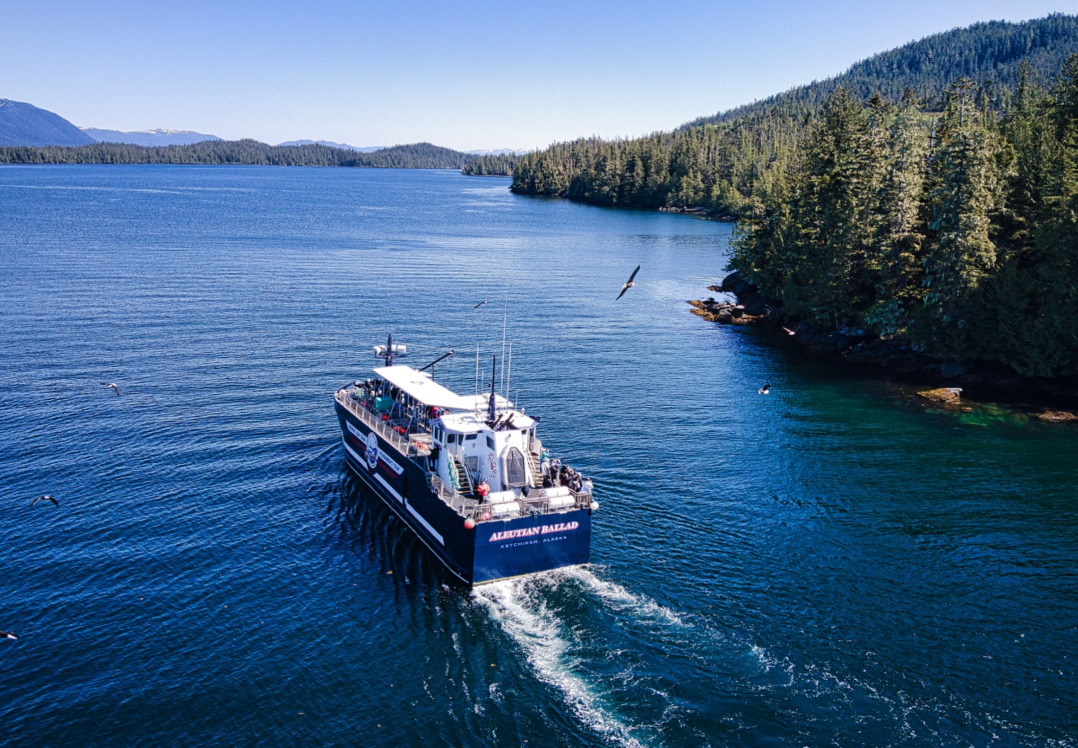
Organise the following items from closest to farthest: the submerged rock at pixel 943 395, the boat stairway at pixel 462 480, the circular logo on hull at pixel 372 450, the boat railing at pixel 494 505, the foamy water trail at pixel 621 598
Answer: the foamy water trail at pixel 621 598 < the boat railing at pixel 494 505 < the boat stairway at pixel 462 480 < the circular logo on hull at pixel 372 450 < the submerged rock at pixel 943 395

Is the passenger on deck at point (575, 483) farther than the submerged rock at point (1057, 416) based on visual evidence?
No

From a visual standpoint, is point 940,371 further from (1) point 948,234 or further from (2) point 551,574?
(2) point 551,574

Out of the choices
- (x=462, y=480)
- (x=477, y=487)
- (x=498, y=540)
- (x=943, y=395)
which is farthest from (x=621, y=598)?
(x=943, y=395)

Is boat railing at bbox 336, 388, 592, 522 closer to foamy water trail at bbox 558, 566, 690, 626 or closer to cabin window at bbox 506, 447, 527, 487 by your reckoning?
cabin window at bbox 506, 447, 527, 487

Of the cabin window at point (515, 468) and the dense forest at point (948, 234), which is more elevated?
the dense forest at point (948, 234)

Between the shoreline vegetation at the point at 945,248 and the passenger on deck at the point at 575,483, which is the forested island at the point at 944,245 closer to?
Result: the shoreline vegetation at the point at 945,248

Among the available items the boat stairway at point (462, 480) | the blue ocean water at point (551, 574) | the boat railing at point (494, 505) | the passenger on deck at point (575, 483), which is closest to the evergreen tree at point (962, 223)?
the blue ocean water at point (551, 574)

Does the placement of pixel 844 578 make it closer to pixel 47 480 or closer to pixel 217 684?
pixel 217 684
